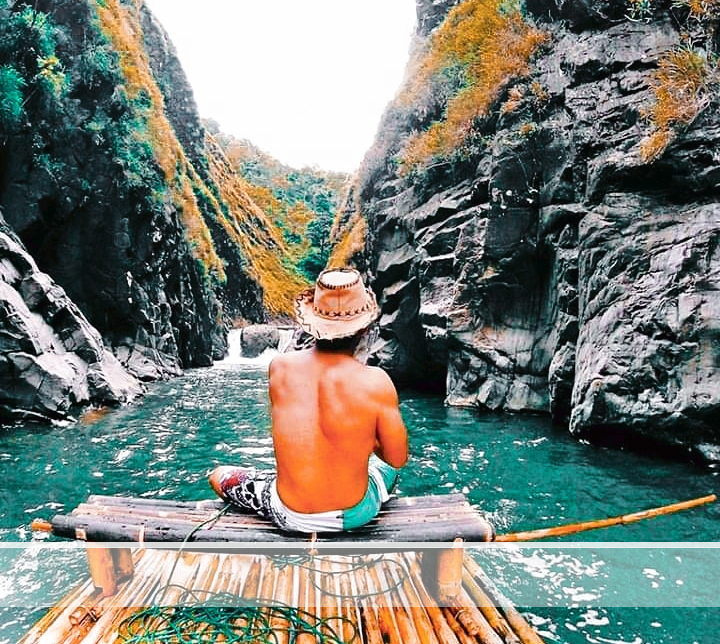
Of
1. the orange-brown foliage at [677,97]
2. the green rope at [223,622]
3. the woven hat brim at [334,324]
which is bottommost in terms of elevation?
the green rope at [223,622]

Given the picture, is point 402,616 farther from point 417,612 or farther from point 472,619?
point 472,619

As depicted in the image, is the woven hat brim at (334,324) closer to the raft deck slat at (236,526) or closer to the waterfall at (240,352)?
the raft deck slat at (236,526)

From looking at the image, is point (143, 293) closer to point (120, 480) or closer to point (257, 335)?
point (257, 335)

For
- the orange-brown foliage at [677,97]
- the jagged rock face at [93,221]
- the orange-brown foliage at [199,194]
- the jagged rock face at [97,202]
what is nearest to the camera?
the orange-brown foliage at [677,97]

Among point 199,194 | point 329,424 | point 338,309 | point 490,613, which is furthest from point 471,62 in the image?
point 199,194

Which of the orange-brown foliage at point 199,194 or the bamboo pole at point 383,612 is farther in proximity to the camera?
the orange-brown foliage at point 199,194

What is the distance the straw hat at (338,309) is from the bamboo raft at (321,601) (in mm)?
1403

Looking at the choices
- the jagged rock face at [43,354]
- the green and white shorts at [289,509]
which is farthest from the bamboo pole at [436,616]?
the jagged rock face at [43,354]

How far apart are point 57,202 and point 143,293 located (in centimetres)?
496

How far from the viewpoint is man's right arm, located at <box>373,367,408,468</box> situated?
316cm

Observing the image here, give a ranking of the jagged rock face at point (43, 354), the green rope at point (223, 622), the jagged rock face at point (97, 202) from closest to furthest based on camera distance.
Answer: the green rope at point (223, 622)
the jagged rock face at point (43, 354)
the jagged rock face at point (97, 202)

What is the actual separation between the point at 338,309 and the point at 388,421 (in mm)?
727

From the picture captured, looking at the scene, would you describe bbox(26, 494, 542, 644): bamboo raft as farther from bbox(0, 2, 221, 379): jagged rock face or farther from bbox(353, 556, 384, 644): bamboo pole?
bbox(0, 2, 221, 379): jagged rock face

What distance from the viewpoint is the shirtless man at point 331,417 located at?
3.15 m
